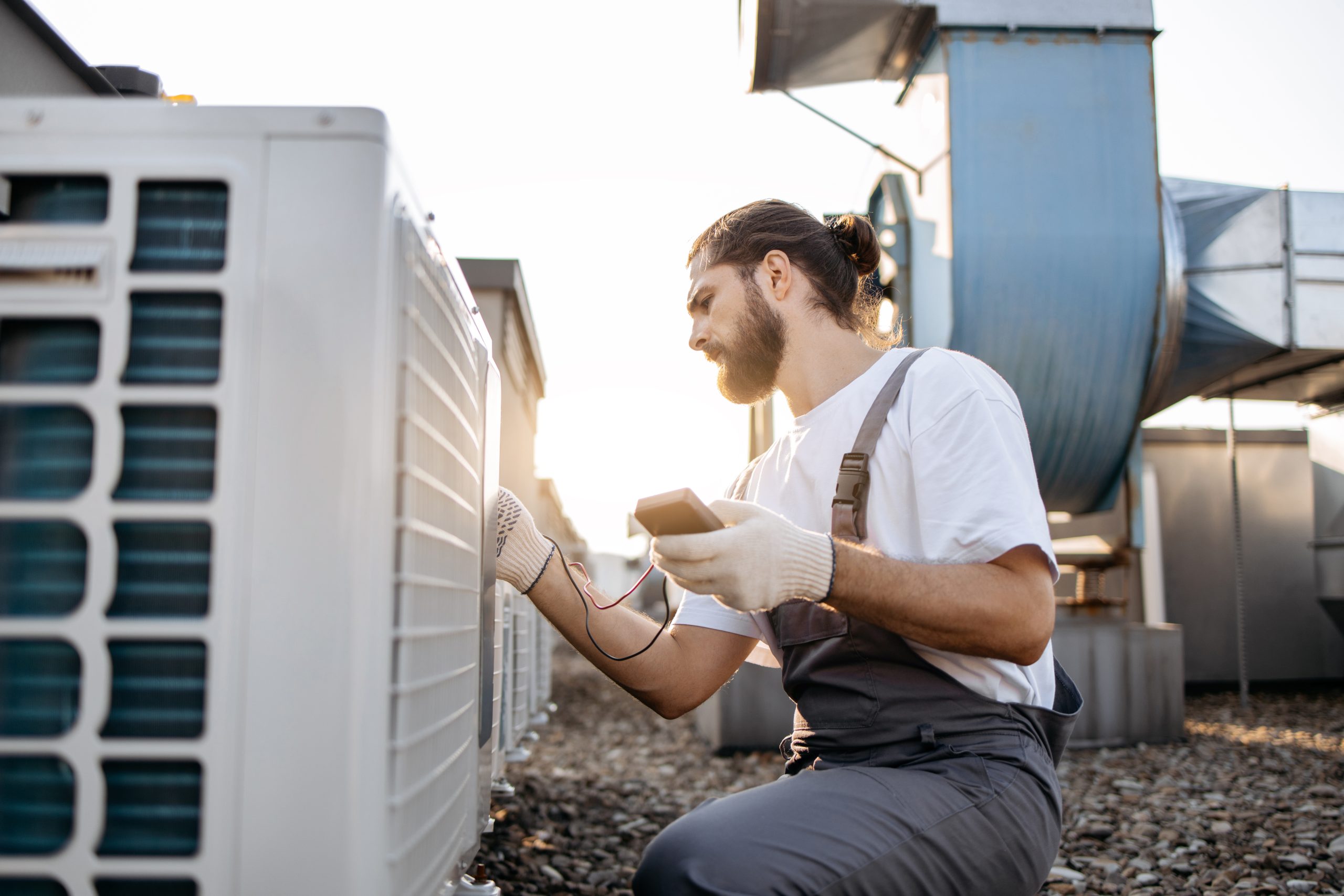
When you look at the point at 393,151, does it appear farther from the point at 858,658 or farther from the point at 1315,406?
the point at 1315,406

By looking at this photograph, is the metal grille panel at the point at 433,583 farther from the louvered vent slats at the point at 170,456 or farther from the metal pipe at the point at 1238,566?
the metal pipe at the point at 1238,566

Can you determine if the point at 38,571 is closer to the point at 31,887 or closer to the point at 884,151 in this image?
the point at 31,887

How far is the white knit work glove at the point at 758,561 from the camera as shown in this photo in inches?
56.4

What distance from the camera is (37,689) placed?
2.96 feet

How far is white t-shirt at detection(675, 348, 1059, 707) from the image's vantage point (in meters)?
1.48

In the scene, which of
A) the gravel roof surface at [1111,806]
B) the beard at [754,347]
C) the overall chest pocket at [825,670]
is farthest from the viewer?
the gravel roof surface at [1111,806]

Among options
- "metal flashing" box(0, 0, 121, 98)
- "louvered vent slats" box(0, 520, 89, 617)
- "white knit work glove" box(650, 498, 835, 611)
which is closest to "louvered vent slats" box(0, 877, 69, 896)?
"louvered vent slats" box(0, 520, 89, 617)

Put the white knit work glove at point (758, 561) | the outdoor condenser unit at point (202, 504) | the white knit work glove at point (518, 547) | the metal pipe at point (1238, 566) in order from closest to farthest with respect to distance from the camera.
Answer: the outdoor condenser unit at point (202, 504), the white knit work glove at point (758, 561), the white knit work glove at point (518, 547), the metal pipe at point (1238, 566)

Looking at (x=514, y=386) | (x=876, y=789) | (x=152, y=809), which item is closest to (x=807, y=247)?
(x=876, y=789)

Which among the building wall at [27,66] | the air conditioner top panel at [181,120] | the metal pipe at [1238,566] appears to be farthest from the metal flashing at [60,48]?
the metal pipe at [1238,566]

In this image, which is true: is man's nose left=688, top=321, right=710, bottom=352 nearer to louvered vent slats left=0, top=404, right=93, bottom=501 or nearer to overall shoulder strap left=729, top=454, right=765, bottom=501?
overall shoulder strap left=729, top=454, right=765, bottom=501

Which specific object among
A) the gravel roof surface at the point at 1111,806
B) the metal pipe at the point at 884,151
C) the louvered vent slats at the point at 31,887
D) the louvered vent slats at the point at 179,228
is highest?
the metal pipe at the point at 884,151

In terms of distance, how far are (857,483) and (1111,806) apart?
3.03 meters

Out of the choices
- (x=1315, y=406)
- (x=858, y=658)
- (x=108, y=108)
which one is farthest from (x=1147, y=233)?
(x=108, y=108)
